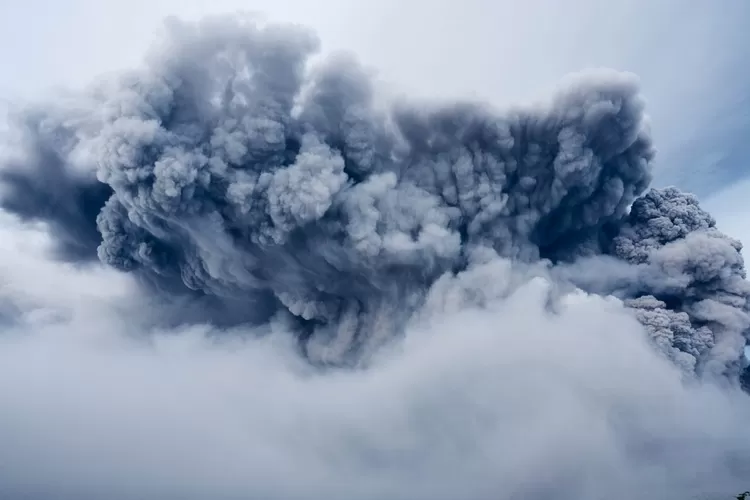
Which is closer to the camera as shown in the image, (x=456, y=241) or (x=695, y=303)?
(x=456, y=241)

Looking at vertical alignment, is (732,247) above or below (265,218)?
above

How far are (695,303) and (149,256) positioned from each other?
35.5 metres

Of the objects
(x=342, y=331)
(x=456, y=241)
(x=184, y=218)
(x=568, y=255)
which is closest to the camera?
(x=184, y=218)

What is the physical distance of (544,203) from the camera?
39.7m

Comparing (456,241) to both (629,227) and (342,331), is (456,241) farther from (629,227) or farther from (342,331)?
(629,227)

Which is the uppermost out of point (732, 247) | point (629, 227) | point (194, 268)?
point (629, 227)

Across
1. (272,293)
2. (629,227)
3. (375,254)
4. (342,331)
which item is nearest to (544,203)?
(629,227)

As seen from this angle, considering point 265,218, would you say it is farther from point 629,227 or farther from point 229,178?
point 629,227

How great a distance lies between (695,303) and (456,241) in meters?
17.2

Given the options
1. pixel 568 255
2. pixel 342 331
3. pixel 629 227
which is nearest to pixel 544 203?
pixel 568 255

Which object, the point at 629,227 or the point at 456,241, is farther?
the point at 629,227

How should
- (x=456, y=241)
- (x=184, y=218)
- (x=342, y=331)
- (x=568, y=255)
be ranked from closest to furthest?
1. (x=184, y=218)
2. (x=456, y=241)
3. (x=342, y=331)
4. (x=568, y=255)

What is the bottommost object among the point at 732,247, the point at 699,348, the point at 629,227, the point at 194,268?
the point at 699,348

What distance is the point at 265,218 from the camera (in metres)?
35.5
